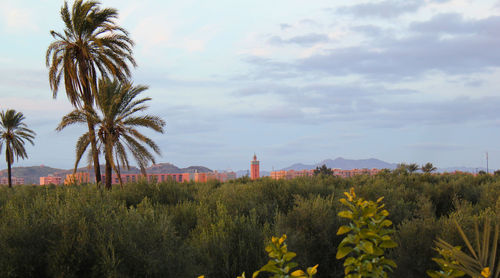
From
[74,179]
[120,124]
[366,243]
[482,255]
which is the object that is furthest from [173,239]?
[120,124]

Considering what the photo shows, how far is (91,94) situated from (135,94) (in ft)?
11.3

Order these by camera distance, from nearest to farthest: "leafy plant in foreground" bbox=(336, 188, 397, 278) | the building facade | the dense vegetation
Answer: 1. "leafy plant in foreground" bbox=(336, 188, 397, 278)
2. the dense vegetation
3. the building facade

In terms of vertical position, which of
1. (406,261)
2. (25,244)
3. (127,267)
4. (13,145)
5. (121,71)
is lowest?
(406,261)

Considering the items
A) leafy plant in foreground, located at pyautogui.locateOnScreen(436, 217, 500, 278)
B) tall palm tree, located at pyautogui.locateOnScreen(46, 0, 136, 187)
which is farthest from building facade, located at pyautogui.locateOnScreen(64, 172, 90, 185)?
leafy plant in foreground, located at pyautogui.locateOnScreen(436, 217, 500, 278)

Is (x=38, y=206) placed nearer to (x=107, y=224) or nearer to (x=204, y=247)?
(x=107, y=224)

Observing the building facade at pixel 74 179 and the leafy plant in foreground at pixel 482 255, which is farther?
the building facade at pixel 74 179

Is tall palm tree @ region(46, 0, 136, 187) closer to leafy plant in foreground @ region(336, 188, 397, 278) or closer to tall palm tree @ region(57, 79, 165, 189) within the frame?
tall palm tree @ region(57, 79, 165, 189)

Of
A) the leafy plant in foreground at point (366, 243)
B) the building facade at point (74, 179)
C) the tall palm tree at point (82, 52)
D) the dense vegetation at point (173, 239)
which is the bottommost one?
the dense vegetation at point (173, 239)

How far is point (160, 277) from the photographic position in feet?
14.6

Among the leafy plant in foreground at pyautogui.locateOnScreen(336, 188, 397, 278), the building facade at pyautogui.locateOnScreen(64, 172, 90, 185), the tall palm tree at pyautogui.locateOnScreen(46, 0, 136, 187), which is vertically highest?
the tall palm tree at pyautogui.locateOnScreen(46, 0, 136, 187)

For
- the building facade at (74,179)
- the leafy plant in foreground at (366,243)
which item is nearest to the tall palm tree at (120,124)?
the building facade at (74,179)

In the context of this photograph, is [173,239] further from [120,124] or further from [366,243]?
[120,124]

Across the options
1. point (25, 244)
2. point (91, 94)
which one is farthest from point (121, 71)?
point (25, 244)

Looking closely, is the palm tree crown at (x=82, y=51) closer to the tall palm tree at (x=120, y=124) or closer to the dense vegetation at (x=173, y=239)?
the tall palm tree at (x=120, y=124)
